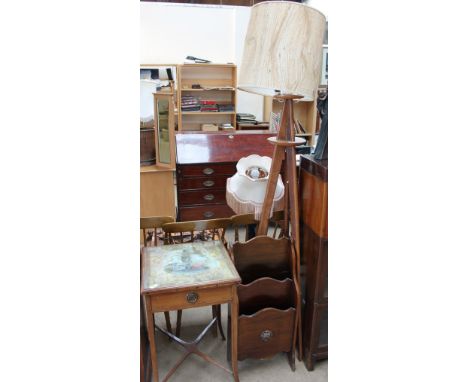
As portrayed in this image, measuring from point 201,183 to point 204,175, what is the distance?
0.21 ft

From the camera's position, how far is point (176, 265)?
143cm

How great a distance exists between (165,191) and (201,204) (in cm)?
31

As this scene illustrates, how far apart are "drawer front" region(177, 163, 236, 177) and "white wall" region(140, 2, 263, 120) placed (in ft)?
8.88

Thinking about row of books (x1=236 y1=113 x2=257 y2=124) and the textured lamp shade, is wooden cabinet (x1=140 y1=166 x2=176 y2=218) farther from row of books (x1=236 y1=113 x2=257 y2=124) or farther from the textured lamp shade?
row of books (x1=236 y1=113 x2=257 y2=124)

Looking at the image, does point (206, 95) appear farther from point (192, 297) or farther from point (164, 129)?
point (192, 297)

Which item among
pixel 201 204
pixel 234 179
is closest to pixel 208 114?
pixel 201 204

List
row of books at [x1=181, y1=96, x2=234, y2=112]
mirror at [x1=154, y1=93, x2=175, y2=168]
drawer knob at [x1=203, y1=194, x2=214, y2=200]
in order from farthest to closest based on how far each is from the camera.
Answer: row of books at [x1=181, y1=96, x2=234, y2=112] → drawer knob at [x1=203, y1=194, x2=214, y2=200] → mirror at [x1=154, y1=93, x2=175, y2=168]

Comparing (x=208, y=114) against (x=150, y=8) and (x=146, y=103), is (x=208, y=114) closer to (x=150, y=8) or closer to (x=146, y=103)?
(x=150, y=8)

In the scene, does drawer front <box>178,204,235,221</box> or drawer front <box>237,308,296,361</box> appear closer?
drawer front <box>237,308,296,361</box>

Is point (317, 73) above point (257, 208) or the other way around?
above

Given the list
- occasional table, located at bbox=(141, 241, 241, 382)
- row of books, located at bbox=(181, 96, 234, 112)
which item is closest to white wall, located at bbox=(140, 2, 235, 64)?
row of books, located at bbox=(181, 96, 234, 112)

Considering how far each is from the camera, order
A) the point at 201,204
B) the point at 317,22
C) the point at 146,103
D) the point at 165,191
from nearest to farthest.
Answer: the point at 317,22 < the point at 146,103 < the point at 165,191 < the point at 201,204

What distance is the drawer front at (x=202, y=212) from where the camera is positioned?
267cm

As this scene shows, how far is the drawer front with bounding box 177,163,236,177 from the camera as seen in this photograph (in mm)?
2576
